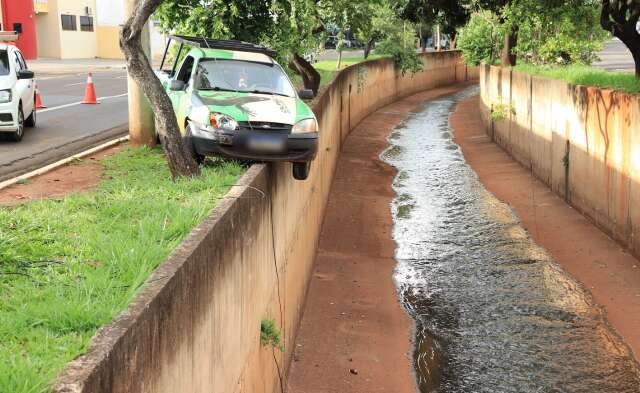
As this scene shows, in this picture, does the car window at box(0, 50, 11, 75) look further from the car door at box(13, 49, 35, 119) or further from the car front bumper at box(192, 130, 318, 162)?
the car front bumper at box(192, 130, 318, 162)

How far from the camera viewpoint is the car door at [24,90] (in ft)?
54.4

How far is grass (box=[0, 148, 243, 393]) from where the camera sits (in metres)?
3.88

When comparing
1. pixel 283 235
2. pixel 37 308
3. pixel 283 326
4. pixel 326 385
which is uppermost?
pixel 37 308

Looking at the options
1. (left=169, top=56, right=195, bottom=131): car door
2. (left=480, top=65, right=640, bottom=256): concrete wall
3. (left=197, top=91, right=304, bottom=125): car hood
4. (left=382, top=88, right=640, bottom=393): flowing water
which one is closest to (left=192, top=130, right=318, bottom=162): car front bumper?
(left=197, top=91, right=304, bottom=125): car hood

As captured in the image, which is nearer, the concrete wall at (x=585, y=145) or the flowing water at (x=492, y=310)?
the flowing water at (x=492, y=310)

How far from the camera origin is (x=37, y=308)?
4.44m

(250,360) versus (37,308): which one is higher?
(37,308)

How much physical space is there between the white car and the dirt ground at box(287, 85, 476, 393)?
19.1 feet

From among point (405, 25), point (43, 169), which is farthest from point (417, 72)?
point (43, 169)

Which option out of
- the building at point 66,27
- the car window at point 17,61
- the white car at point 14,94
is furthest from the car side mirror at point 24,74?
the building at point 66,27

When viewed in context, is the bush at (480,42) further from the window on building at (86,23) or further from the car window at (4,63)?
the window on building at (86,23)

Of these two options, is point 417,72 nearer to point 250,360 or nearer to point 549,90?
point 549,90

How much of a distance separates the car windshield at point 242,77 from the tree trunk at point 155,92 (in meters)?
1.27

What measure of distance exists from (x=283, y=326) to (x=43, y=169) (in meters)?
4.86
